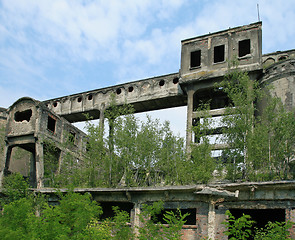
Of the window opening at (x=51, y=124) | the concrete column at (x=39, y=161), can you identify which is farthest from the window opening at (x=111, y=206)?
the window opening at (x=51, y=124)

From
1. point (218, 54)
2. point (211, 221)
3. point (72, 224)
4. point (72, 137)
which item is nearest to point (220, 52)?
point (218, 54)

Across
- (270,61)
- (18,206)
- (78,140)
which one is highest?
(270,61)

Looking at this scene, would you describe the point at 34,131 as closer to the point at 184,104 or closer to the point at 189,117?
the point at 189,117

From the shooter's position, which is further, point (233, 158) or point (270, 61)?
point (270, 61)

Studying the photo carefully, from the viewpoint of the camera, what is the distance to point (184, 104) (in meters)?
23.5

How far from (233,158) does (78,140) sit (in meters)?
13.0

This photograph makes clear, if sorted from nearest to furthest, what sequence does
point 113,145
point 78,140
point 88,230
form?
point 88,230, point 113,145, point 78,140

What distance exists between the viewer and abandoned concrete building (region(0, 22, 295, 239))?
1267 cm

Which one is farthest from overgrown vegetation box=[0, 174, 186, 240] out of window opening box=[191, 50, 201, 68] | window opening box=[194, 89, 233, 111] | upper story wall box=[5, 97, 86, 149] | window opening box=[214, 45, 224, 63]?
window opening box=[214, 45, 224, 63]

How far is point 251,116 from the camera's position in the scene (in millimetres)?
17438

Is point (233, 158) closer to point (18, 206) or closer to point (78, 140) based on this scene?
point (18, 206)

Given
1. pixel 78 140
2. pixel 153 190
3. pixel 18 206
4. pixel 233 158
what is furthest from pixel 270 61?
pixel 18 206

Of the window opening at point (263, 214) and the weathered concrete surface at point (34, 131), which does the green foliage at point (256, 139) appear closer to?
the window opening at point (263, 214)

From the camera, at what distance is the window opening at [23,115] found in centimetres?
2295
